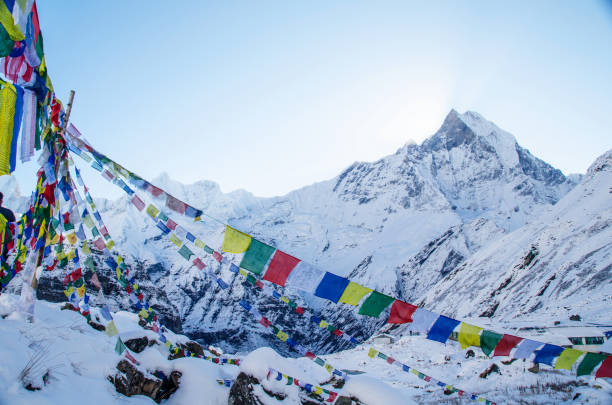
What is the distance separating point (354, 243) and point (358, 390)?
5076 inches

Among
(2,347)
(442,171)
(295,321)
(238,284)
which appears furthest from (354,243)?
(2,347)

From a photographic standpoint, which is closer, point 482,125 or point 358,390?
point 358,390

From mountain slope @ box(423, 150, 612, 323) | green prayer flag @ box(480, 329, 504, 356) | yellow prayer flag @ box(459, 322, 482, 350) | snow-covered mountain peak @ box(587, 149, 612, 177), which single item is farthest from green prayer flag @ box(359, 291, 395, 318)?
snow-covered mountain peak @ box(587, 149, 612, 177)

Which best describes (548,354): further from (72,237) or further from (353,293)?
(72,237)

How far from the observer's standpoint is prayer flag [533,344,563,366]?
7596 millimetres

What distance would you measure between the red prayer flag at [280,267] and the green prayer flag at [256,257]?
131mm

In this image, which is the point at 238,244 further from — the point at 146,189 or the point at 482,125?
the point at 482,125

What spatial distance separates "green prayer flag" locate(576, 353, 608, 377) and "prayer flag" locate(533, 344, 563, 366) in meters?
0.62

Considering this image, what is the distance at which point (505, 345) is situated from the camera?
7156 millimetres

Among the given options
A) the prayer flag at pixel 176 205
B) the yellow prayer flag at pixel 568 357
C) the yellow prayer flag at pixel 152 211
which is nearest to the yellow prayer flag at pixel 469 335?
the yellow prayer flag at pixel 568 357

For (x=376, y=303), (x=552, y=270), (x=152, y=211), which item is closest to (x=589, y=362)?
(x=376, y=303)

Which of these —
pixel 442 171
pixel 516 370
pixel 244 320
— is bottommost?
pixel 244 320

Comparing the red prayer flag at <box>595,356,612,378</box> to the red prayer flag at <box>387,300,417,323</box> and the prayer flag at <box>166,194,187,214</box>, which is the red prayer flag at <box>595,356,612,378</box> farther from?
the prayer flag at <box>166,194,187,214</box>

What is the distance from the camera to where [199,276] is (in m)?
138
